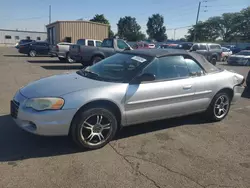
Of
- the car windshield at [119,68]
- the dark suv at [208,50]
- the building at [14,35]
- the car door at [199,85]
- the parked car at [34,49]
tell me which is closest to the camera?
the car windshield at [119,68]

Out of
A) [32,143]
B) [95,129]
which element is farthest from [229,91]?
[32,143]

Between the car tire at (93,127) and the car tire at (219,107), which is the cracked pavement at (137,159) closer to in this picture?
the car tire at (93,127)

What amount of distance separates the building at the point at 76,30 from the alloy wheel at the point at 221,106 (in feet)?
87.1

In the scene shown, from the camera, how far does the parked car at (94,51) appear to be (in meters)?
13.3

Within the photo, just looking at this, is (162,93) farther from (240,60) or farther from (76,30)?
(76,30)

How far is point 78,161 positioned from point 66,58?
15.3m

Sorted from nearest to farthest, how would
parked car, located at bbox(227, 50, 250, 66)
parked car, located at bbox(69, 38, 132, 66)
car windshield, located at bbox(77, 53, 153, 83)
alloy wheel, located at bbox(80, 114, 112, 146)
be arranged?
1. alloy wheel, located at bbox(80, 114, 112, 146)
2. car windshield, located at bbox(77, 53, 153, 83)
3. parked car, located at bbox(69, 38, 132, 66)
4. parked car, located at bbox(227, 50, 250, 66)

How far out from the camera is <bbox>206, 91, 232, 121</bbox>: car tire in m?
5.02

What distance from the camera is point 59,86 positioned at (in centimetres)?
380

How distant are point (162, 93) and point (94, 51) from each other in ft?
31.9

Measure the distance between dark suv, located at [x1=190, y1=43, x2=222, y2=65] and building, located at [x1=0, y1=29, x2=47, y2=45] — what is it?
5360 cm

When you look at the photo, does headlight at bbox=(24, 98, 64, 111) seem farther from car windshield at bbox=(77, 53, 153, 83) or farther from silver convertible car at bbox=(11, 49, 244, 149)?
car windshield at bbox=(77, 53, 153, 83)

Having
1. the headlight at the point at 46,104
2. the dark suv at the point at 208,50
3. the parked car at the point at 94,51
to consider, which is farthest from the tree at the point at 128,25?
the headlight at the point at 46,104

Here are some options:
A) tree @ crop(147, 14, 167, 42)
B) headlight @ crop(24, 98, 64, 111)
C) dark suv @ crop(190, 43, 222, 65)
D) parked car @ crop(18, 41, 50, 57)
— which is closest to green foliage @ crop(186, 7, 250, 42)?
tree @ crop(147, 14, 167, 42)
